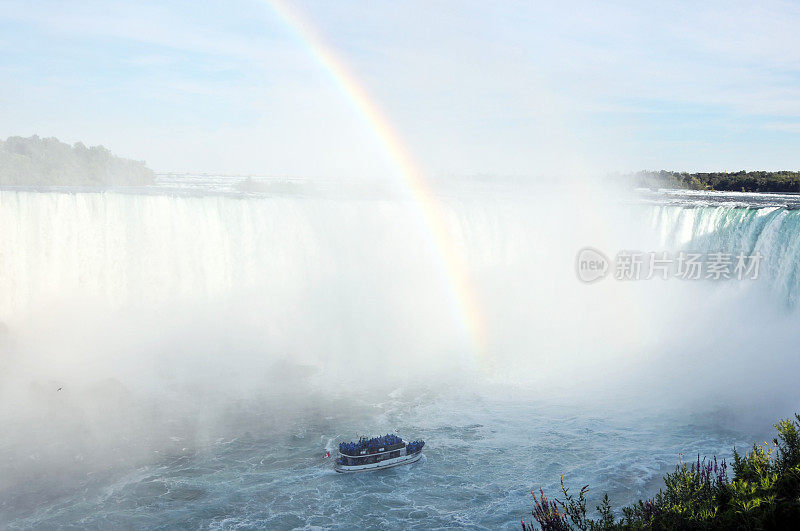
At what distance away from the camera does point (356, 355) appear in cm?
3133

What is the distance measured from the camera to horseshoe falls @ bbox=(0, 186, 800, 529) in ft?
59.0

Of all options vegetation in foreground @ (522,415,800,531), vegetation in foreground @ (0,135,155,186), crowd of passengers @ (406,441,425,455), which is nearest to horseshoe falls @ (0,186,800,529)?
crowd of passengers @ (406,441,425,455)

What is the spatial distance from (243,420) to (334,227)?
20.5 meters

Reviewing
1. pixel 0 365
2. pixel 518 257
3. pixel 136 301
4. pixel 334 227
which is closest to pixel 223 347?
pixel 136 301

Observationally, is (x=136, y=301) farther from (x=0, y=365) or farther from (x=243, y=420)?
(x=243, y=420)

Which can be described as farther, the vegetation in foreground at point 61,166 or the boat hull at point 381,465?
the vegetation in foreground at point 61,166

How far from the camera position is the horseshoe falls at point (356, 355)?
18.0m

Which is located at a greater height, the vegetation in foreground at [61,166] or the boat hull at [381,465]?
the vegetation in foreground at [61,166]

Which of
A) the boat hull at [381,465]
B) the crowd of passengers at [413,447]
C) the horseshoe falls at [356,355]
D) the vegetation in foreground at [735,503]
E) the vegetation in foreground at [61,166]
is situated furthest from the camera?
the vegetation in foreground at [61,166]

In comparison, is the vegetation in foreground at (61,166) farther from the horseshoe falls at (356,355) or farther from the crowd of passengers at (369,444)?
the crowd of passengers at (369,444)

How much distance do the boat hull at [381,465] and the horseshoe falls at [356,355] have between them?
0.28 metres

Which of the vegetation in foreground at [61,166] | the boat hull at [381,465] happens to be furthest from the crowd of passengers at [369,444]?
the vegetation in foreground at [61,166]

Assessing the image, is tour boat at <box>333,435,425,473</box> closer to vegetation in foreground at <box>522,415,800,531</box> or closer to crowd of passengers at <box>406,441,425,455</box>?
crowd of passengers at <box>406,441,425,455</box>

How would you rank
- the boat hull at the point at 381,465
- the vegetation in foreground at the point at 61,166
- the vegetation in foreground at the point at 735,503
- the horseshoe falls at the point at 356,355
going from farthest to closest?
the vegetation in foreground at the point at 61,166 < the boat hull at the point at 381,465 < the horseshoe falls at the point at 356,355 < the vegetation in foreground at the point at 735,503
